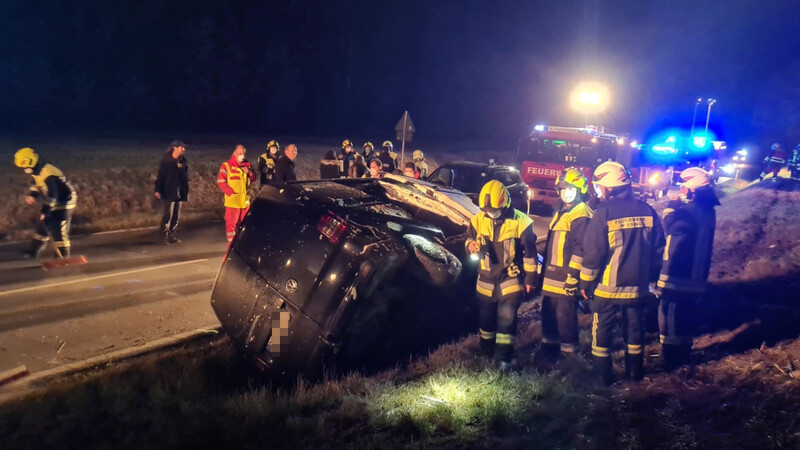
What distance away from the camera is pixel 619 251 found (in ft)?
16.8

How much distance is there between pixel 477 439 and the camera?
158 inches

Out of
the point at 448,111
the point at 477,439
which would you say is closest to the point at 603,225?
the point at 477,439

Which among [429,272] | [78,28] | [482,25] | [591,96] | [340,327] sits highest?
[482,25]

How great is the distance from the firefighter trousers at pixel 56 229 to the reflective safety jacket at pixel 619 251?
21.9ft

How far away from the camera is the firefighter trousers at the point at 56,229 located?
7.52 meters

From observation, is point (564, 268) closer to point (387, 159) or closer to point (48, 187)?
point (48, 187)

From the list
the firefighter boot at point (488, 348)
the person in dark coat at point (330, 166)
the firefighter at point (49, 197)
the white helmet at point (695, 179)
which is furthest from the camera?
the person in dark coat at point (330, 166)

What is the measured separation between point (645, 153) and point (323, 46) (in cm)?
3321

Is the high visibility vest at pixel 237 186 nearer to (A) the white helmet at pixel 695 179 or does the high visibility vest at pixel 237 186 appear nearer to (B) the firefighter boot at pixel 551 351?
(B) the firefighter boot at pixel 551 351

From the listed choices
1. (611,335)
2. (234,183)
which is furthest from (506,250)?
(234,183)

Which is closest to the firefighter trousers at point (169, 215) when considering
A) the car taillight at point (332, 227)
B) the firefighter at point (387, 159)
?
the firefighter at point (387, 159)

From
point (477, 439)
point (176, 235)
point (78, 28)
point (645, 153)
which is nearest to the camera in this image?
point (477, 439)

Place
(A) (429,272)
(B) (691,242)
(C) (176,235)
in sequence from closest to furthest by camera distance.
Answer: (A) (429,272) → (B) (691,242) → (C) (176,235)

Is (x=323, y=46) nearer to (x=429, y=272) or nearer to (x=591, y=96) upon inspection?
(x=591, y=96)
